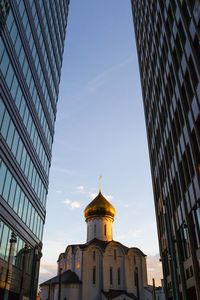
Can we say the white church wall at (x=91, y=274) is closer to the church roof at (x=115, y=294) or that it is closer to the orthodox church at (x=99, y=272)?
the orthodox church at (x=99, y=272)

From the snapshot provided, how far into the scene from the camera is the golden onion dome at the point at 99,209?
228 ft

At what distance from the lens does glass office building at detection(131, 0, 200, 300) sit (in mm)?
19594

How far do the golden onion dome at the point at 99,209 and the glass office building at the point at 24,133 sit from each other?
113 ft

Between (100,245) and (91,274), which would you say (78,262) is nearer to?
(91,274)

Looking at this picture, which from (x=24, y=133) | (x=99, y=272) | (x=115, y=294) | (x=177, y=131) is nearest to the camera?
(x=177, y=131)

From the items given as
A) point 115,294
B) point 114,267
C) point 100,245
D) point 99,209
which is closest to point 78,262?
point 100,245

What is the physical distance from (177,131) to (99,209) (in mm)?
48534

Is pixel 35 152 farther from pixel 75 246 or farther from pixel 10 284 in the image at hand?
pixel 75 246

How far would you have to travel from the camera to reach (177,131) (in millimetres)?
23859

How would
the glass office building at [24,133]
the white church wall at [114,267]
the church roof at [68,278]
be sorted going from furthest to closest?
the white church wall at [114,267]
the church roof at [68,278]
the glass office building at [24,133]

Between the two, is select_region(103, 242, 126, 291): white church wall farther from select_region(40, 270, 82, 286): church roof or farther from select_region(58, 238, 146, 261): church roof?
select_region(40, 270, 82, 286): church roof

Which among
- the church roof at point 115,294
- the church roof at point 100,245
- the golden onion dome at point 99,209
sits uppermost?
the golden onion dome at point 99,209

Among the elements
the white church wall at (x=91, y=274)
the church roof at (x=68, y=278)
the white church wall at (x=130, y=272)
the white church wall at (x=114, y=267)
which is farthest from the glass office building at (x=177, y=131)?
the church roof at (x=68, y=278)

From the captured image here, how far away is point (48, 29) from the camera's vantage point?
3669cm
